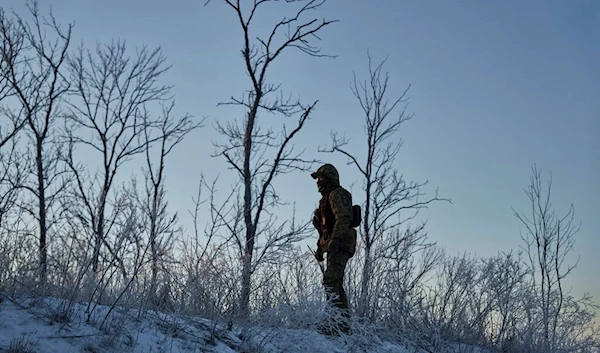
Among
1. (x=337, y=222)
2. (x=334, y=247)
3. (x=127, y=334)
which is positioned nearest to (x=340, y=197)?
(x=337, y=222)

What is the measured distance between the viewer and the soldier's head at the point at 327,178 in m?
9.97

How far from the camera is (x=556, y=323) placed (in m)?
14.1

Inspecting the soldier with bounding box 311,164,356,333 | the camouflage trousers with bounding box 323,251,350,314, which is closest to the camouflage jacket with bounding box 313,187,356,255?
the soldier with bounding box 311,164,356,333

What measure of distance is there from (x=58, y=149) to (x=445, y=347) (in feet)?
43.9

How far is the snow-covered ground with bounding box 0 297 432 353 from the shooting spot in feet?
19.9

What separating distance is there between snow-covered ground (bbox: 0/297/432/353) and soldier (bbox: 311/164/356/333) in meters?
0.71

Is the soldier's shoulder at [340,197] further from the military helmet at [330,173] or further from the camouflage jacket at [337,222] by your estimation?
the military helmet at [330,173]

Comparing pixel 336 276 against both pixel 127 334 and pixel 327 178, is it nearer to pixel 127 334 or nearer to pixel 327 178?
pixel 327 178

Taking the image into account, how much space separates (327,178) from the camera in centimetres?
998

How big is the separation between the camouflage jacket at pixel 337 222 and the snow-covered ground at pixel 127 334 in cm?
145

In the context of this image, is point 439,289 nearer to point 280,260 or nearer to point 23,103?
point 280,260

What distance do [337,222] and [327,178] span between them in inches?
32.9

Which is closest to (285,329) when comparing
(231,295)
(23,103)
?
(231,295)

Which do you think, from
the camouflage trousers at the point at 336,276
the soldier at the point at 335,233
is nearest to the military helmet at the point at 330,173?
the soldier at the point at 335,233
